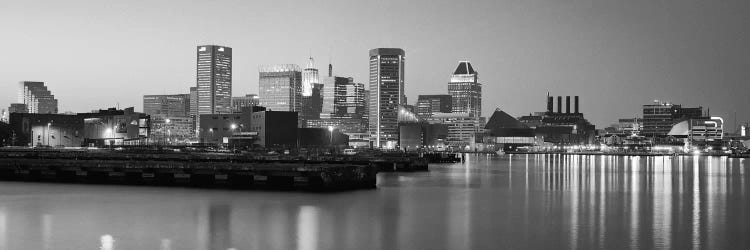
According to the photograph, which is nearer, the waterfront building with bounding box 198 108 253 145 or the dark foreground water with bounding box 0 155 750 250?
the dark foreground water with bounding box 0 155 750 250

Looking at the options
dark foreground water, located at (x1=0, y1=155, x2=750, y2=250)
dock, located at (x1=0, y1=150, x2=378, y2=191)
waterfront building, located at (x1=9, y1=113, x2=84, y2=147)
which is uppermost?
waterfront building, located at (x1=9, y1=113, x2=84, y2=147)

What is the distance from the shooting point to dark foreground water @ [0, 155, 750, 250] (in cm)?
2314

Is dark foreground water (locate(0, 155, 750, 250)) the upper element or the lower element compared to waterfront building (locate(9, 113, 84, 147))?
lower

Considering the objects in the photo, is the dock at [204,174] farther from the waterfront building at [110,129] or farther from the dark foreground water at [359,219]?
the waterfront building at [110,129]

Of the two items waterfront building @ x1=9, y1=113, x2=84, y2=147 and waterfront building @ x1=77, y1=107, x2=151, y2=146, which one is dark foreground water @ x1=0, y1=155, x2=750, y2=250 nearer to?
waterfront building @ x1=77, y1=107, x2=151, y2=146

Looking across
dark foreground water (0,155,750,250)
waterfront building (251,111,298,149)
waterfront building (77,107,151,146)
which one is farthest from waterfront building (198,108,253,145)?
dark foreground water (0,155,750,250)

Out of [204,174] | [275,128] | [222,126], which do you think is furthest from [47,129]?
[204,174]

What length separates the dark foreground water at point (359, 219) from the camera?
2314 centimetres

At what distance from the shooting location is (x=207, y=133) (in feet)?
453

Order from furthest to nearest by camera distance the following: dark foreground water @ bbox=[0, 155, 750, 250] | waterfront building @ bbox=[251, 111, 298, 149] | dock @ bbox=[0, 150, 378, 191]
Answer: waterfront building @ bbox=[251, 111, 298, 149]
dock @ bbox=[0, 150, 378, 191]
dark foreground water @ bbox=[0, 155, 750, 250]

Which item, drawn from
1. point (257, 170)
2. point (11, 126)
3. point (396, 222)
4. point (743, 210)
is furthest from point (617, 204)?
point (11, 126)

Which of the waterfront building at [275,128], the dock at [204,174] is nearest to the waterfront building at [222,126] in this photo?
the waterfront building at [275,128]

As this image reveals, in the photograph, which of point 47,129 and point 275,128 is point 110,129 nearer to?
point 47,129

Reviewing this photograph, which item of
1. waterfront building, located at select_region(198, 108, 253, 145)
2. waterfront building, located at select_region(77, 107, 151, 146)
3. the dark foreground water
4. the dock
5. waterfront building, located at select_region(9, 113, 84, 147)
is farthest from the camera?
waterfront building, located at select_region(198, 108, 253, 145)
